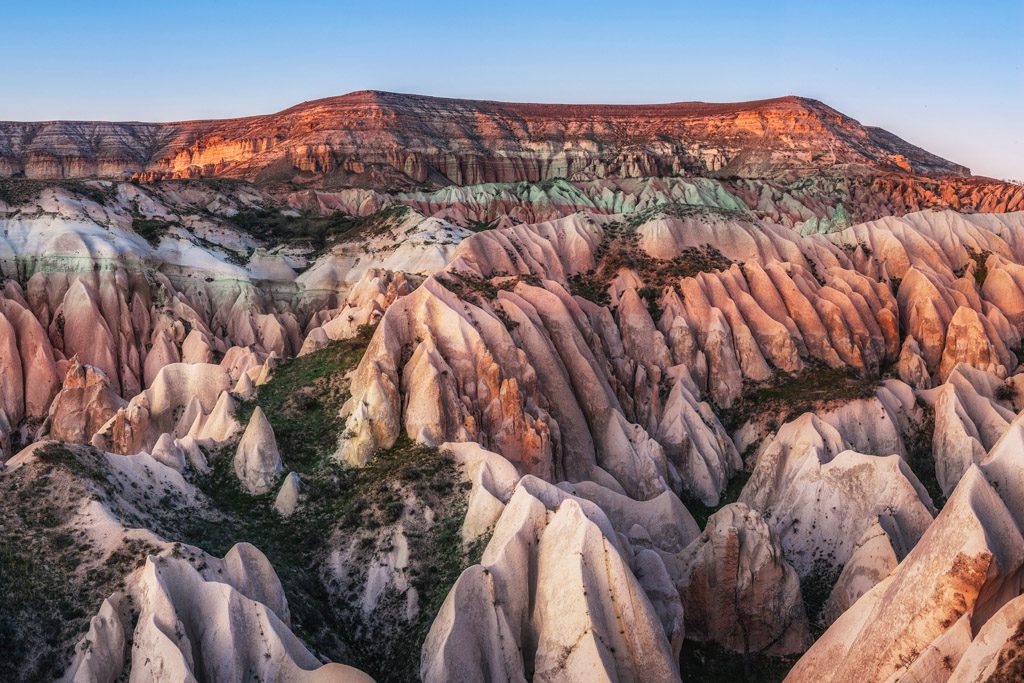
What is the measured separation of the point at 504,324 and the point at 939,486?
18.6 m

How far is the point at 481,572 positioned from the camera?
21.4m

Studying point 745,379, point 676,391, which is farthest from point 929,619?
point 745,379

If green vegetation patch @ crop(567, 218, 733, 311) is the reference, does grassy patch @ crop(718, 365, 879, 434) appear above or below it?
below

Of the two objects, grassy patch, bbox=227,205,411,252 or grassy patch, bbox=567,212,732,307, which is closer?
grassy patch, bbox=567,212,732,307

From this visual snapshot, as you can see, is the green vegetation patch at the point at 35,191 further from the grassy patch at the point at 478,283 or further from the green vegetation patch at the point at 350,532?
the green vegetation patch at the point at 350,532

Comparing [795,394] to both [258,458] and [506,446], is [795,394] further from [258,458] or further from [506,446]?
[258,458]

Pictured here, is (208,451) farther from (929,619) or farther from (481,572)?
(929,619)

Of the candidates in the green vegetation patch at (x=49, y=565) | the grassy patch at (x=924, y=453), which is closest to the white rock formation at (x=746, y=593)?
the grassy patch at (x=924, y=453)

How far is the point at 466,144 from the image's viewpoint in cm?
13788

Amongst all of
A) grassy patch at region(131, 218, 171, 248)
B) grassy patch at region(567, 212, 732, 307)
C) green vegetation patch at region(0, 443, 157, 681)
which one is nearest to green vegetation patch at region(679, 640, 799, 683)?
green vegetation patch at region(0, 443, 157, 681)

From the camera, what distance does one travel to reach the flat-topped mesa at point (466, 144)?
129m

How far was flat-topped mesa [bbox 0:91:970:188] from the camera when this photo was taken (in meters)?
129

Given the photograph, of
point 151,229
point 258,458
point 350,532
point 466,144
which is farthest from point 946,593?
point 466,144

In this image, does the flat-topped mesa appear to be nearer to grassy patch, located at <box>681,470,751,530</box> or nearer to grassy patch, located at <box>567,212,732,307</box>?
grassy patch, located at <box>567,212,732,307</box>
